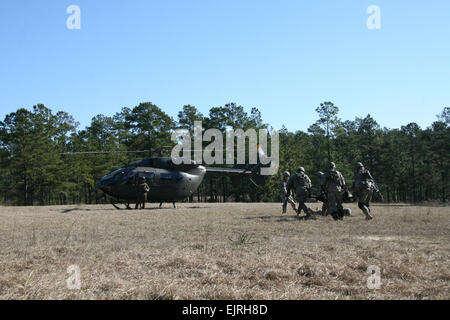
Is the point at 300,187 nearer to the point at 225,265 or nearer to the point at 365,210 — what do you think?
the point at 365,210

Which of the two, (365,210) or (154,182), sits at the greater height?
(154,182)

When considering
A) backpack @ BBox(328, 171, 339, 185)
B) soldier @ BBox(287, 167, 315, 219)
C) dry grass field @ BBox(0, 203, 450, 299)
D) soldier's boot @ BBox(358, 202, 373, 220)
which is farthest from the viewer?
soldier @ BBox(287, 167, 315, 219)

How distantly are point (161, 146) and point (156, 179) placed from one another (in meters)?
31.2

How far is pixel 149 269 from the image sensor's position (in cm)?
550

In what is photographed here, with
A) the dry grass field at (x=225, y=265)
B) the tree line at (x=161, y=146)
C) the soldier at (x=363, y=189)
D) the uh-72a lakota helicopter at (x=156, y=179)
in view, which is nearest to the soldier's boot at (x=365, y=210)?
the soldier at (x=363, y=189)

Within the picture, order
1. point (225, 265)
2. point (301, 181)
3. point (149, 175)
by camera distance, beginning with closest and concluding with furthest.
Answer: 1. point (225, 265)
2. point (301, 181)
3. point (149, 175)

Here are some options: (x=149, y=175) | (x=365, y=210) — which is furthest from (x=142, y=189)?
(x=365, y=210)

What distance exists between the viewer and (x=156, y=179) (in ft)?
75.5

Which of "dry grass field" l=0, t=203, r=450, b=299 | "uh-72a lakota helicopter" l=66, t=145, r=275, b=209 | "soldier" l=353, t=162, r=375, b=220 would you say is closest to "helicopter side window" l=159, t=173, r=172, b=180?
"uh-72a lakota helicopter" l=66, t=145, r=275, b=209

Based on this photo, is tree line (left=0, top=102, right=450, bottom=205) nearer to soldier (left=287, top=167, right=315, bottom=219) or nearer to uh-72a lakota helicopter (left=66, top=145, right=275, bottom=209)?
uh-72a lakota helicopter (left=66, top=145, right=275, bottom=209)

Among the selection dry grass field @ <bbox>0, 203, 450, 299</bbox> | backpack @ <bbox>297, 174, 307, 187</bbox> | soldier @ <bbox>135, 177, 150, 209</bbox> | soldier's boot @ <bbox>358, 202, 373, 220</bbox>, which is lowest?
dry grass field @ <bbox>0, 203, 450, 299</bbox>

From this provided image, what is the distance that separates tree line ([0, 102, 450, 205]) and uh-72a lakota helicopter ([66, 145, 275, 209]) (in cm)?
2695

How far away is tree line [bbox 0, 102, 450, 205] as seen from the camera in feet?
152

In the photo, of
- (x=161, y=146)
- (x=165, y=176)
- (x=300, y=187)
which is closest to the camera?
(x=300, y=187)
